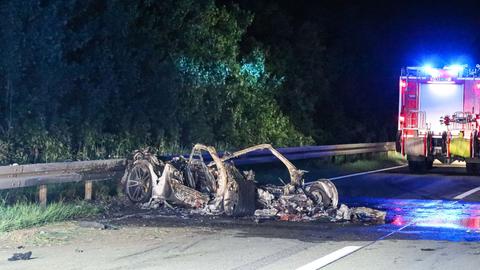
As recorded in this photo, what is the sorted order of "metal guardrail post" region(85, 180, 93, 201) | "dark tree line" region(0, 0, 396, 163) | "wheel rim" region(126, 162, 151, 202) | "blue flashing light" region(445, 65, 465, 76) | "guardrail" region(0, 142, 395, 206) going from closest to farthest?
"guardrail" region(0, 142, 395, 206), "wheel rim" region(126, 162, 151, 202), "metal guardrail post" region(85, 180, 93, 201), "dark tree line" region(0, 0, 396, 163), "blue flashing light" region(445, 65, 465, 76)

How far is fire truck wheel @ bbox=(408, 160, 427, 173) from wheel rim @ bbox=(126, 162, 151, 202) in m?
12.4

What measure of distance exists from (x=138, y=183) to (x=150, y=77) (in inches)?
323

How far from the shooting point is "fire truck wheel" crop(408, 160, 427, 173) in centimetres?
2247

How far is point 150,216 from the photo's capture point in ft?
36.7

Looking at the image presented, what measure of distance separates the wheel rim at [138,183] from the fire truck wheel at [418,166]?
40.6 ft

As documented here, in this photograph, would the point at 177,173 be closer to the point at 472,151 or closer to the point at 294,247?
the point at 294,247

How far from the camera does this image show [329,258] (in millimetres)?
8242

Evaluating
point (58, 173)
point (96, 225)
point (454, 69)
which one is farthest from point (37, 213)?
point (454, 69)

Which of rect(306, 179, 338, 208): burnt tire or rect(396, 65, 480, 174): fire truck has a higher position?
rect(396, 65, 480, 174): fire truck

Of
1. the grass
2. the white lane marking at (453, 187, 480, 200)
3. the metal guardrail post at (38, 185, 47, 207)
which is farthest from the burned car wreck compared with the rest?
the white lane marking at (453, 187, 480, 200)

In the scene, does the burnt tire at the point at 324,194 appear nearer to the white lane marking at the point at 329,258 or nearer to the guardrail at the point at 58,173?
the white lane marking at the point at 329,258

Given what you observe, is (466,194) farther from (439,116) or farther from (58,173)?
(58,173)

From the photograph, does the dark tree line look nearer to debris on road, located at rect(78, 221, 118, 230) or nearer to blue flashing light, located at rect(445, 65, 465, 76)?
debris on road, located at rect(78, 221, 118, 230)

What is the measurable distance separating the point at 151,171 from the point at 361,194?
521cm
